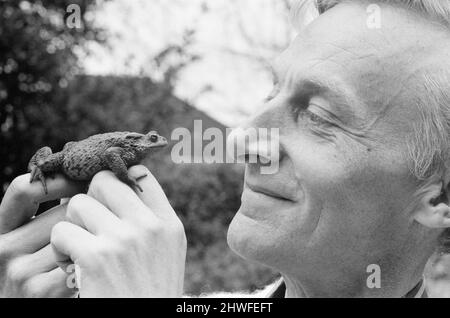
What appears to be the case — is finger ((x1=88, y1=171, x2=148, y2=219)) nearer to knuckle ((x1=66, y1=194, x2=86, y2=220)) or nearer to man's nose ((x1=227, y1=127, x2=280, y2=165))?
knuckle ((x1=66, y1=194, x2=86, y2=220))

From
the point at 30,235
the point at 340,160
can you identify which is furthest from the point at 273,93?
the point at 30,235

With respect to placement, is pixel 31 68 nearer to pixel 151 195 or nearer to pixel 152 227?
pixel 151 195

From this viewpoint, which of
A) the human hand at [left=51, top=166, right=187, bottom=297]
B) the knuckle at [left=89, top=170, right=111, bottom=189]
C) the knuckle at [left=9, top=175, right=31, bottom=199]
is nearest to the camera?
the human hand at [left=51, top=166, right=187, bottom=297]

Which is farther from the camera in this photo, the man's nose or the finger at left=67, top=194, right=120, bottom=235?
the man's nose

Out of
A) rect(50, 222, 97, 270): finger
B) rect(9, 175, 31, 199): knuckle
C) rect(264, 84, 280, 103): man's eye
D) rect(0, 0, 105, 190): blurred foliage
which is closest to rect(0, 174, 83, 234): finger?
rect(9, 175, 31, 199): knuckle

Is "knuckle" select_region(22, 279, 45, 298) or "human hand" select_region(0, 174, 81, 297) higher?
"human hand" select_region(0, 174, 81, 297)

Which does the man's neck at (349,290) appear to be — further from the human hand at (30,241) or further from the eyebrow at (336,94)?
the human hand at (30,241)

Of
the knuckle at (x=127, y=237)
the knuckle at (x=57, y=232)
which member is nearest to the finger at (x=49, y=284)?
the knuckle at (x=57, y=232)
